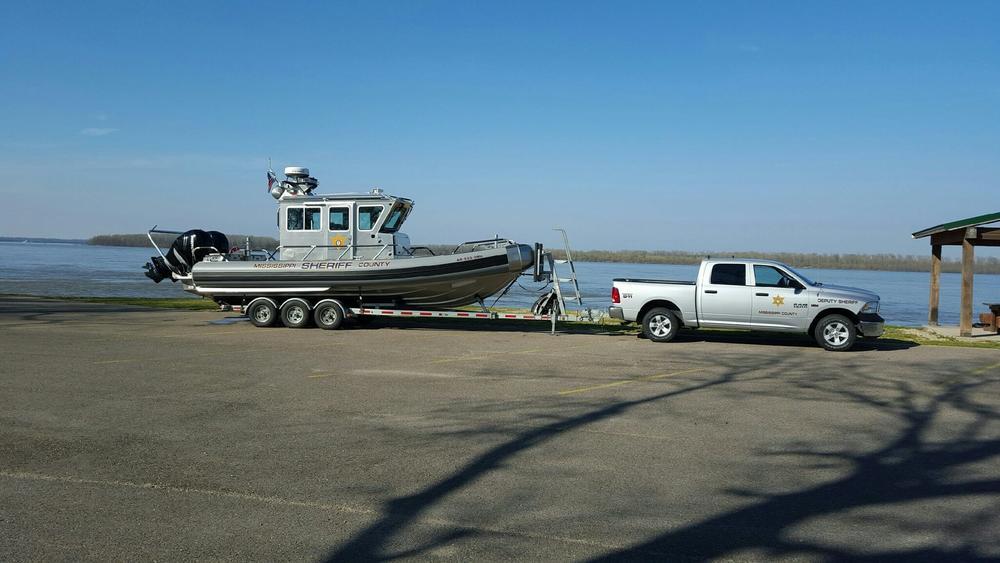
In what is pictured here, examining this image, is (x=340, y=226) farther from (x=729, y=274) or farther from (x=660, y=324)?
(x=729, y=274)

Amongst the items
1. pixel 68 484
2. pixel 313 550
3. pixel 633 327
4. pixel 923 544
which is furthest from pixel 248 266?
pixel 923 544

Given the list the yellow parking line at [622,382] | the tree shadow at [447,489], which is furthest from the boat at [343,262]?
the tree shadow at [447,489]

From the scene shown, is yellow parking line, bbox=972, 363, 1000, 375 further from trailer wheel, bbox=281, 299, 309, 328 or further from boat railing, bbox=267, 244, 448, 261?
trailer wheel, bbox=281, 299, 309, 328

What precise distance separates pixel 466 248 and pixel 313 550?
45.0ft

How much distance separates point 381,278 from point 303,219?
271cm

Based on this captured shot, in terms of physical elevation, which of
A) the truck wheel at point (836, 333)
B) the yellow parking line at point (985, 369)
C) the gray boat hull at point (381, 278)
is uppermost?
the gray boat hull at point (381, 278)

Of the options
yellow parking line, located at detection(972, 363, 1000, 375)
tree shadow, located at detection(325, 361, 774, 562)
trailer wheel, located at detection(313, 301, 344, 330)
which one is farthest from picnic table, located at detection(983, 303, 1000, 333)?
trailer wheel, located at detection(313, 301, 344, 330)

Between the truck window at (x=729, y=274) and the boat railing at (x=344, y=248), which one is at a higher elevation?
the boat railing at (x=344, y=248)

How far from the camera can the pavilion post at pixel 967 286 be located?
59.5 feet

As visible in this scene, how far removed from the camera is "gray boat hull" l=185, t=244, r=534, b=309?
56.1ft

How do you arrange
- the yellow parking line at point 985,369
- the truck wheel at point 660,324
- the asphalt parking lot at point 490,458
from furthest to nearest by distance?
the truck wheel at point 660,324
the yellow parking line at point 985,369
the asphalt parking lot at point 490,458

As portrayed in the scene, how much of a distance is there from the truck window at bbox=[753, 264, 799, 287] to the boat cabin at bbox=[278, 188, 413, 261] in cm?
776

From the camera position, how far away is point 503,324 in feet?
66.2

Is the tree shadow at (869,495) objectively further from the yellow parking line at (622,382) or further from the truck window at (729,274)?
the truck window at (729,274)
